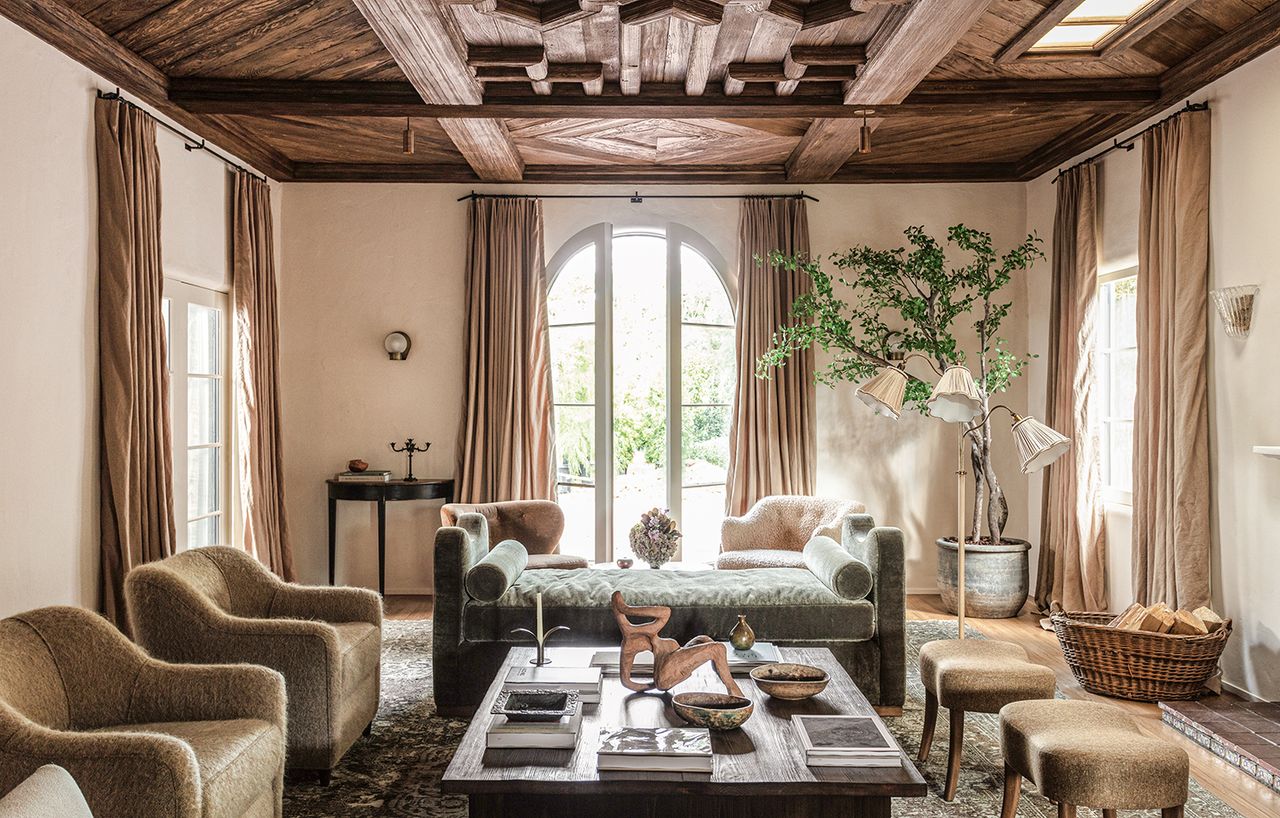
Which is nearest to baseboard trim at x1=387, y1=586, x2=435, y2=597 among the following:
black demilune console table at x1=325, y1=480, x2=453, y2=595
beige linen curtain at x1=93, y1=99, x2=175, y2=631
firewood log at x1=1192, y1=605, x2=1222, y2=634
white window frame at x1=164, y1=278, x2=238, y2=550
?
black demilune console table at x1=325, y1=480, x2=453, y2=595

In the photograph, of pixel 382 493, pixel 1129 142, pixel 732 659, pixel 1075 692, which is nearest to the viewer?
pixel 732 659

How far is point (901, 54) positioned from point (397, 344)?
148 inches

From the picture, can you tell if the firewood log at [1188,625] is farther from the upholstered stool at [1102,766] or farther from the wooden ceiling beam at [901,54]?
the wooden ceiling beam at [901,54]

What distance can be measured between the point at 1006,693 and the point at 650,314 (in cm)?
410

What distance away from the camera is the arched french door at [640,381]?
659cm

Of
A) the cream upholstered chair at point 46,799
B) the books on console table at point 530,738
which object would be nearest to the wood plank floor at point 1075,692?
the books on console table at point 530,738

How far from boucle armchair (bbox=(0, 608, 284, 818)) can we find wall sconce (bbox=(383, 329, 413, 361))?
12.7 feet

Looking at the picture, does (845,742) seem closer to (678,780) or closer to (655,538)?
(678,780)

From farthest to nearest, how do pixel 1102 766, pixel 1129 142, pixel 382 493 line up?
pixel 382 493 → pixel 1129 142 → pixel 1102 766

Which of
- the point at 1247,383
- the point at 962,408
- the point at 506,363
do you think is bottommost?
the point at 962,408

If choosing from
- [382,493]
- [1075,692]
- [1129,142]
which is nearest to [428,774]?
[1075,692]

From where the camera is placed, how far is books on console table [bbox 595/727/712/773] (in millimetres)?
2209

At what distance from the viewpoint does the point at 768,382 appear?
6.32 meters

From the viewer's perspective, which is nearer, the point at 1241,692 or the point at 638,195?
the point at 1241,692
